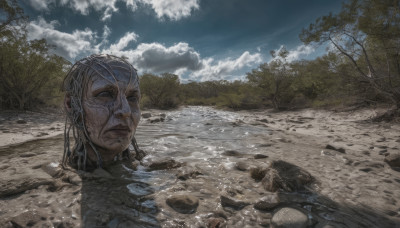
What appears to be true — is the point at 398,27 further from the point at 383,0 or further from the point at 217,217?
the point at 217,217

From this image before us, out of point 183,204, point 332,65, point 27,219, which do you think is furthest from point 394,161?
point 332,65

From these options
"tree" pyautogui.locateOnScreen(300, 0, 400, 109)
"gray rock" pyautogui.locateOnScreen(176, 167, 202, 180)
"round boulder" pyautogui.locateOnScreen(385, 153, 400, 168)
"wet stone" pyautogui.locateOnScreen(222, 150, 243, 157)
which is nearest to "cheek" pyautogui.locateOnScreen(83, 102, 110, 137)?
"gray rock" pyautogui.locateOnScreen(176, 167, 202, 180)

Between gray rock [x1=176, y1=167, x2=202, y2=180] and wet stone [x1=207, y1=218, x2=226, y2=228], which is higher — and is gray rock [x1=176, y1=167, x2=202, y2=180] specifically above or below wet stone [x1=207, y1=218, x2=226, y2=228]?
above

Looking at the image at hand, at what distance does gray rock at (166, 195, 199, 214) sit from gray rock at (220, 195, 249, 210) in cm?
21

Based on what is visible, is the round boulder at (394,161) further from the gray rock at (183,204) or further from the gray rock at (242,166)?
the gray rock at (183,204)

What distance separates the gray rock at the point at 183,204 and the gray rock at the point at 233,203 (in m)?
0.21

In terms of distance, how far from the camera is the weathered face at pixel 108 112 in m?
1.76

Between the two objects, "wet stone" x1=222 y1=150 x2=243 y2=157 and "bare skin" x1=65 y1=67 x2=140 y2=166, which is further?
"wet stone" x1=222 y1=150 x2=243 y2=157

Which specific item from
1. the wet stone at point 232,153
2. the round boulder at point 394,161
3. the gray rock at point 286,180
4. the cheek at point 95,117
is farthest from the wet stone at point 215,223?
the round boulder at point 394,161

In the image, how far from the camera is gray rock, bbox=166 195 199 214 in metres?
1.34

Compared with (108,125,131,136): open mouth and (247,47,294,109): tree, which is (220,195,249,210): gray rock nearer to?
(108,125,131,136): open mouth

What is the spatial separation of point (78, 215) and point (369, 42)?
8762 millimetres

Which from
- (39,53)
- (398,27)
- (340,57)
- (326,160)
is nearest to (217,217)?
(326,160)

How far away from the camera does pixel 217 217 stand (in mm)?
1276
